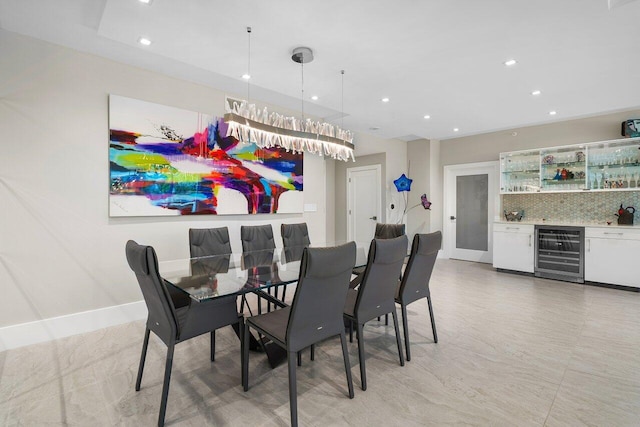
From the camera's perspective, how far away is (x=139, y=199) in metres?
3.29

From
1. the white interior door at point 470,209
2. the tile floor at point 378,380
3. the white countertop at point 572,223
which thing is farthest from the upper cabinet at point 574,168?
the tile floor at point 378,380

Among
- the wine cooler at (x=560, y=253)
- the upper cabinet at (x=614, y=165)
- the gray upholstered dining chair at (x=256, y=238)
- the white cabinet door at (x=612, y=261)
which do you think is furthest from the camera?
the wine cooler at (x=560, y=253)

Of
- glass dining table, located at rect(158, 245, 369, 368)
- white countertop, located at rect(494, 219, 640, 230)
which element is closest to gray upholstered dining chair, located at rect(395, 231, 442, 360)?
glass dining table, located at rect(158, 245, 369, 368)

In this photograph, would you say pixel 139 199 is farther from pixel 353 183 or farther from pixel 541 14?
pixel 353 183

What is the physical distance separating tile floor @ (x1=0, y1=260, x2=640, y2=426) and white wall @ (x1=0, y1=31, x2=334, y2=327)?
0.48m

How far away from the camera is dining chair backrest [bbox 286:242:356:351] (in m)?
1.69

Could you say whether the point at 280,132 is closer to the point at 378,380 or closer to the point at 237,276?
the point at 237,276

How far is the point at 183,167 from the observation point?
3.60 metres

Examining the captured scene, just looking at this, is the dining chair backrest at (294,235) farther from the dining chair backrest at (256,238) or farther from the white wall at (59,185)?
the white wall at (59,185)

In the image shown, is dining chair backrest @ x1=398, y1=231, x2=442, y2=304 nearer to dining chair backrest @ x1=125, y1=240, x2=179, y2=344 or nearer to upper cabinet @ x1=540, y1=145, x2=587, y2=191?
dining chair backrest @ x1=125, y1=240, x2=179, y2=344

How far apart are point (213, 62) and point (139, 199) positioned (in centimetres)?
161

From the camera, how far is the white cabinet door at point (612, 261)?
428 centimetres

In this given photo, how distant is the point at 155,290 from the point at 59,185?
1982 mm

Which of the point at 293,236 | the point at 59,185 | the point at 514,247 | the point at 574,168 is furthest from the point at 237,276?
the point at 574,168
